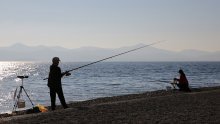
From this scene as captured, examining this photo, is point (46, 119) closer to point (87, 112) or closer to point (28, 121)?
point (28, 121)

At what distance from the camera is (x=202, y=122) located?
1160cm

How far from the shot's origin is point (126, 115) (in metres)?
13.3

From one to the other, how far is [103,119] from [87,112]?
1.79m

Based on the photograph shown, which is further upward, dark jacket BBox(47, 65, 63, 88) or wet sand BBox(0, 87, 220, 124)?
dark jacket BBox(47, 65, 63, 88)

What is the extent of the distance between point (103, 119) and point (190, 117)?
108 inches

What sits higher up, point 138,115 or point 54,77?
point 54,77

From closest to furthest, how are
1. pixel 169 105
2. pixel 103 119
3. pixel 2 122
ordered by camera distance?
pixel 103 119 → pixel 2 122 → pixel 169 105

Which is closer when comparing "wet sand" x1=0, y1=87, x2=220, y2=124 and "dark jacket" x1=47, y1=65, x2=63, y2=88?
"wet sand" x1=0, y1=87, x2=220, y2=124

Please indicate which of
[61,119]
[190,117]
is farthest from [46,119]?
[190,117]

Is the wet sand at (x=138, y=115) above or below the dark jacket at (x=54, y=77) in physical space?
below

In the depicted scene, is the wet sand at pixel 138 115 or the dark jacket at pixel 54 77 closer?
the wet sand at pixel 138 115

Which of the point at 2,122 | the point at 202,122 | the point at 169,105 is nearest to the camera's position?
the point at 202,122

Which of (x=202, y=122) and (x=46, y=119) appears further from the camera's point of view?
(x=46, y=119)

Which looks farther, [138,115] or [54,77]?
[54,77]
